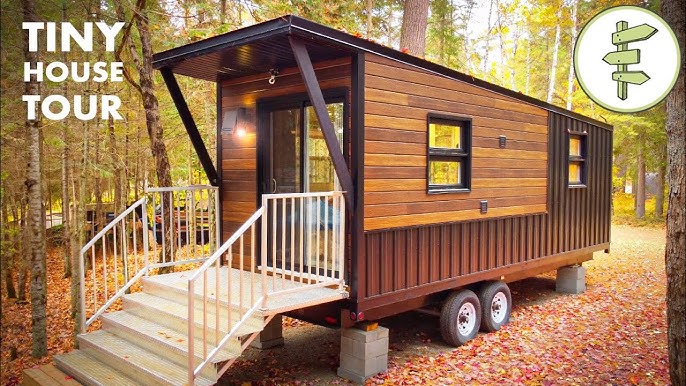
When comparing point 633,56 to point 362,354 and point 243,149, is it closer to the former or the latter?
point 362,354

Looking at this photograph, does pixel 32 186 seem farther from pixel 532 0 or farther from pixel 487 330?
pixel 532 0

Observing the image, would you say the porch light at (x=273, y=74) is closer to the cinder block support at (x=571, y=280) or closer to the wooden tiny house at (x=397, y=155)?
the wooden tiny house at (x=397, y=155)

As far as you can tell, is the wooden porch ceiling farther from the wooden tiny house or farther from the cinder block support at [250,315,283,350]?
the cinder block support at [250,315,283,350]

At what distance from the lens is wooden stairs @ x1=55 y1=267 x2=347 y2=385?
4.11 metres

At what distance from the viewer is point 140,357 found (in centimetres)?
443

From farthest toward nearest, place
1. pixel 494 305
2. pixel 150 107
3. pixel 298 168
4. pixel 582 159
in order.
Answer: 1. pixel 582 159
2. pixel 150 107
3. pixel 494 305
4. pixel 298 168

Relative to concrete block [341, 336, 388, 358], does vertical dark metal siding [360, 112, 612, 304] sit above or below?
above

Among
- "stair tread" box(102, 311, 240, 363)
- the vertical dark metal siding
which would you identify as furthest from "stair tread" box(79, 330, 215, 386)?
the vertical dark metal siding

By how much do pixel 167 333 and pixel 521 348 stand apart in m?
3.91

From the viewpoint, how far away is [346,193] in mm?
4715

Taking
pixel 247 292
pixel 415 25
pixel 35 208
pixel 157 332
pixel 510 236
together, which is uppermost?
pixel 415 25

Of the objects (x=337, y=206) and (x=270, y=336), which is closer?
(x=337, y=206)

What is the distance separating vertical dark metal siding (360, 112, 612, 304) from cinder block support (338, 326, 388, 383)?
1.28ft

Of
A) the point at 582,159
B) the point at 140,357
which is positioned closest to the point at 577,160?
the point at 582,159
